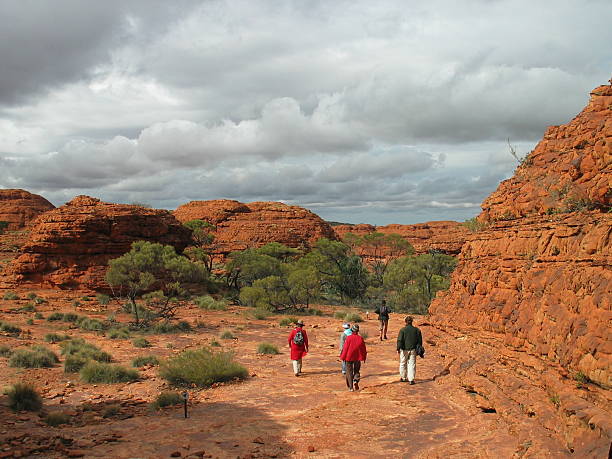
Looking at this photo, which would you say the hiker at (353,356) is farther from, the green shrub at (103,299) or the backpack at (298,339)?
the green shrub at (103,299)

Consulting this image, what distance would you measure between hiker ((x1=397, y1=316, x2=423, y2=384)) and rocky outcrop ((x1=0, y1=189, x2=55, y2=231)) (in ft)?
249

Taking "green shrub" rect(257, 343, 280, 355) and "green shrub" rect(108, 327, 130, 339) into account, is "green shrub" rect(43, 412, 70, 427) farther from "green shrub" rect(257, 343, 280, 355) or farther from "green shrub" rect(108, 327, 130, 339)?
"green shrub" rect(108, 327, 130, 339)

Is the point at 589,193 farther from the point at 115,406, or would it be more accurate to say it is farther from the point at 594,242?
the point at 115,406

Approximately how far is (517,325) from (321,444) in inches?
176

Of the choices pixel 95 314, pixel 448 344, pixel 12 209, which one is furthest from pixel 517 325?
pixel 12 209

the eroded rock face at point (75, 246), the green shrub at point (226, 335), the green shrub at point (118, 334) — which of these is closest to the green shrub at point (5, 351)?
the green shrub at point (118, 334)

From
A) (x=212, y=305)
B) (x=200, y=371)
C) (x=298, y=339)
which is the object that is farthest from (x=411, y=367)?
(x=212, y=305)

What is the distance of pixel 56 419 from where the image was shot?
8766 mm

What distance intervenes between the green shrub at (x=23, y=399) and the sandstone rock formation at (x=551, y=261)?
32.4 ft

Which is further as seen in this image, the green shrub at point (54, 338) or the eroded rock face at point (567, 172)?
the green shrub at point (54, 338)

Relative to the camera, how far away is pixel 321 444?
7172 mm

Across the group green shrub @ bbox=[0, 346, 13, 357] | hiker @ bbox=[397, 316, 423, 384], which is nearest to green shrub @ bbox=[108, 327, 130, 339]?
green shrub @ bbox=[0, 346, 13, 357]

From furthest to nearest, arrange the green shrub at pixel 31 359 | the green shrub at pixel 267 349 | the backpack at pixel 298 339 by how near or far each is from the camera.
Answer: the green shrub at pixel 267 349 → the green shrub at pixel 31 359 → the backpack at pixel 298 339

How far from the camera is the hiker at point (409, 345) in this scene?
10.2 meters
